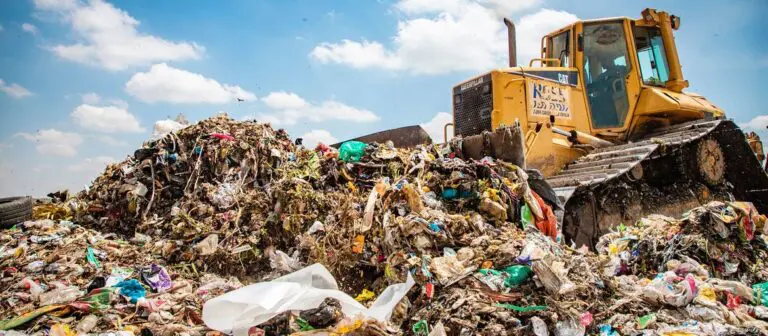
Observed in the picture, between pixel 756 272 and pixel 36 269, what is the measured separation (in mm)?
5807

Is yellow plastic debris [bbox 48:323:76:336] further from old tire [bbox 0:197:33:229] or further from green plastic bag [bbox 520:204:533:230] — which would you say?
green plastic bag [bbox 520:204:533:230]

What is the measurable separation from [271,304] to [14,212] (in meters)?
3.90

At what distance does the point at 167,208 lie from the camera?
16.2 feet

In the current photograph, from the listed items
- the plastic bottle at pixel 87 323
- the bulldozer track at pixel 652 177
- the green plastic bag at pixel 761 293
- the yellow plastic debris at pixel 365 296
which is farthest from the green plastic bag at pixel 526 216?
the plastic bottle at pixel 87 323

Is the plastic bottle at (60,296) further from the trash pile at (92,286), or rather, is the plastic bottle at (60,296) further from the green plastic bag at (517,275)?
the green plastic bag at (517,275)

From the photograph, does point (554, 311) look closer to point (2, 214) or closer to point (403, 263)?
point (403, 263)

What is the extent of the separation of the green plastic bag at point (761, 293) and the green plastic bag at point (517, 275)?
1669 mm

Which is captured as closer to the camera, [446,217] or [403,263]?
[403,263]

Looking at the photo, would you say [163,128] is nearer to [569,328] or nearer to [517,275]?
[517,275]

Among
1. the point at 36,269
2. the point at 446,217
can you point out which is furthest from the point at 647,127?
the point at 36,269

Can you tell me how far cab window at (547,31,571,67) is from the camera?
20.6 feet

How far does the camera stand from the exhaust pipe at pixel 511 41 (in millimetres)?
6699

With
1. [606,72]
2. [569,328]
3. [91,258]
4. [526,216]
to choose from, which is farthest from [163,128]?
[606,72]

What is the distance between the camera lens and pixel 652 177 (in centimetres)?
580
